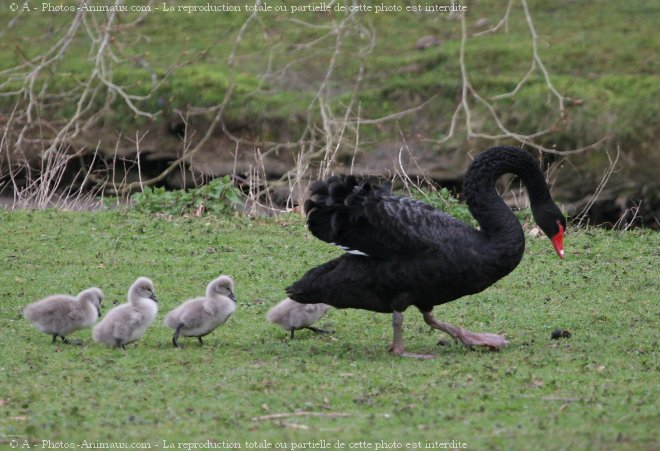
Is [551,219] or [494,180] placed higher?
[494,180]

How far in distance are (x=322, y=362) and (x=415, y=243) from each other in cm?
101

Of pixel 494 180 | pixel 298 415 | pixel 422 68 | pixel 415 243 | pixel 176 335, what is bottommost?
pixel 298 415

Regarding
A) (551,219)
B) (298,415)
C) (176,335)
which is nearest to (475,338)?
(551,219)

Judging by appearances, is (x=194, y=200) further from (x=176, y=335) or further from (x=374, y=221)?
(x=374, y=221)

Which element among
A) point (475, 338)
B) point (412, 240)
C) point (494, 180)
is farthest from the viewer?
point (494, 180)

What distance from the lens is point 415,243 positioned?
24.8 feet

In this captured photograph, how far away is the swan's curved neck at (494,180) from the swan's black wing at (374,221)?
19 cm

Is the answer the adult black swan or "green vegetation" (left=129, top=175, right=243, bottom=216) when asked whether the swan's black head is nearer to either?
the adult black swan

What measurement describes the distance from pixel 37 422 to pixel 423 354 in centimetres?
281

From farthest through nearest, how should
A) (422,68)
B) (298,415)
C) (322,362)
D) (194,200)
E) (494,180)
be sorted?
(422,68) < (194,200) < (494,180) < (322,362) < (298,415)

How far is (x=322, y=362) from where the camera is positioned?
7.44 m

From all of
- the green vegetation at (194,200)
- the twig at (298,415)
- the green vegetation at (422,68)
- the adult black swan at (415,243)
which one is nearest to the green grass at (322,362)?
the twig at (298,415)

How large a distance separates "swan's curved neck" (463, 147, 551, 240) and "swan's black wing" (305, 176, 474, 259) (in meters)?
0.19

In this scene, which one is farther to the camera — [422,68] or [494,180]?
[422,68]
